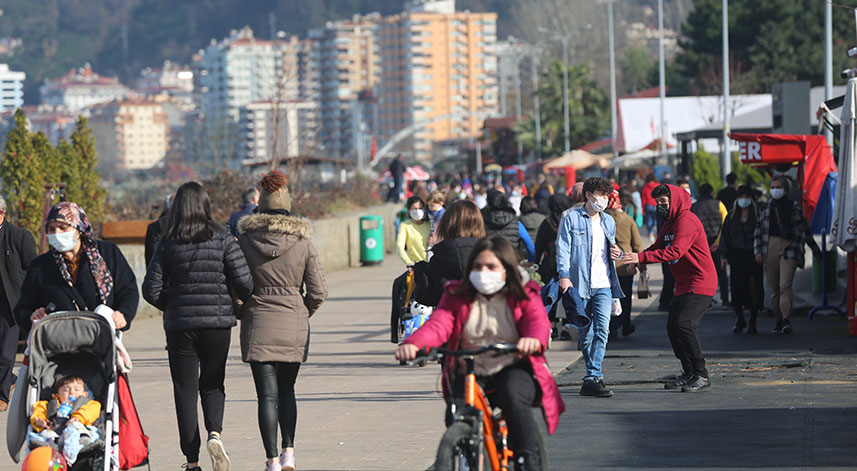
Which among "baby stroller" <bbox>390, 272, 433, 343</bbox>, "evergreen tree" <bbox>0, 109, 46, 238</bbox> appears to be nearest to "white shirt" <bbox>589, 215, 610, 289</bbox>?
"baby stroller" <bbox>390, 272, 433, 343</bbox>

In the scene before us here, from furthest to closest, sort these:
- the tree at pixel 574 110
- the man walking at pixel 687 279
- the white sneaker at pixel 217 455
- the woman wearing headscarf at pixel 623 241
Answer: the tree at pixel 574 110 → the woman wearing headscarf at pixel 623 241 → the man walking at pixel 687 279 → the white sneaker at pixel 217 455

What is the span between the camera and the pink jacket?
21.1 ft

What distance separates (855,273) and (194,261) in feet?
27.0

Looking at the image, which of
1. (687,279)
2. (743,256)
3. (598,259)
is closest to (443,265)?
(598,259)

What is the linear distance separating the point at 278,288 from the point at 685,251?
3866 millimetres

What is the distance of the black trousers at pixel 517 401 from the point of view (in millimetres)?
6371

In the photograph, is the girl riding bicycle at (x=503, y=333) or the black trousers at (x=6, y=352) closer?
the girl riding bicycle at (x=503, y=333)

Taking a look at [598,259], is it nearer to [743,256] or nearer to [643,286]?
[643,286]

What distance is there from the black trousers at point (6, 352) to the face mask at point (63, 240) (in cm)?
386

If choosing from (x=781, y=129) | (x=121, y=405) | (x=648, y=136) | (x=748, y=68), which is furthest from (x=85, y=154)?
(x=748, y=68)

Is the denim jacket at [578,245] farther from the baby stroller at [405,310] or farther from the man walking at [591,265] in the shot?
the baby stroller at [405,310]

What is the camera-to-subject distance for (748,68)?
7394 centimetres

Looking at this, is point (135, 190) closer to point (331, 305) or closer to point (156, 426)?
point (331, 305)

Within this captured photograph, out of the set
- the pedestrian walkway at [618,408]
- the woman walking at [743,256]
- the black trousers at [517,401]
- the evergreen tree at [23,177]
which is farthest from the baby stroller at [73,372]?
the evergreen tree at [23,177]
